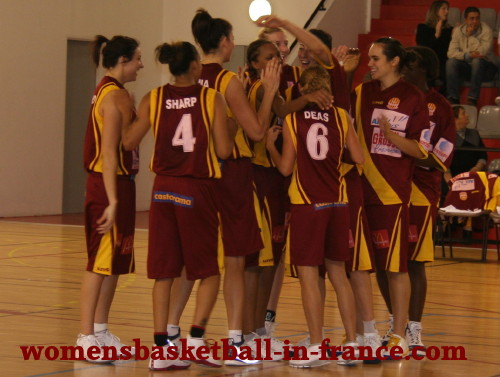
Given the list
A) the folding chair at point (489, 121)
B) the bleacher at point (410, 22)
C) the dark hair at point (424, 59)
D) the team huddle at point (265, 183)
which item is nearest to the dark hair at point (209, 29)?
the team huddle at point (265, 183)

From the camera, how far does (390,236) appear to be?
616 centimetres

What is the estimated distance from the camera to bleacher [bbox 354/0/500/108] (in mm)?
15402

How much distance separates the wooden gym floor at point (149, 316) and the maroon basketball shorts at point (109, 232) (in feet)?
1.79

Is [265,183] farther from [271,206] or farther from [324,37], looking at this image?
[324,37]

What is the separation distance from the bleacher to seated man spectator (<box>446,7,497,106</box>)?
0.43 m

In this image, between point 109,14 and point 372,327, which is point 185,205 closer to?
point 372,327

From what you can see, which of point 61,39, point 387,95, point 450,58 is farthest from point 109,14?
point 387,95

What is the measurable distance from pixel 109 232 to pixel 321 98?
139cm

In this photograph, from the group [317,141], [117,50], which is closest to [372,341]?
[317,141]

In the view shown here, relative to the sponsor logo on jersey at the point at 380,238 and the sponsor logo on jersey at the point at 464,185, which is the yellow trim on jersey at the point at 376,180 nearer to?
the sponsor logo on jersey at the point at 380,238

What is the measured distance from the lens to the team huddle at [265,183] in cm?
549

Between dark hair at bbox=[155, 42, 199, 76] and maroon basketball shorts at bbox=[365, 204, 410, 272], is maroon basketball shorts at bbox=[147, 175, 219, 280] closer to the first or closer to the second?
dark hair at bbox=[155, 42, 199, 76]

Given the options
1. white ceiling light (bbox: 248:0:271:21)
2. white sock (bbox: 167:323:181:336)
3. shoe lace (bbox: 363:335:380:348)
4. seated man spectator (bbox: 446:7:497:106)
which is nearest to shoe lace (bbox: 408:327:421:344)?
shoe lace (bbox: 363:335:380:348)

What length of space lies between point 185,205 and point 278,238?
96 cm
